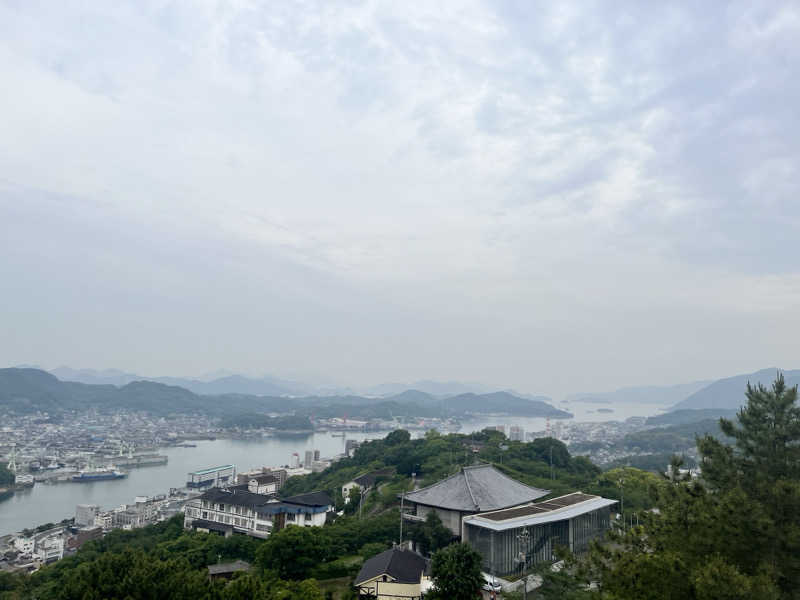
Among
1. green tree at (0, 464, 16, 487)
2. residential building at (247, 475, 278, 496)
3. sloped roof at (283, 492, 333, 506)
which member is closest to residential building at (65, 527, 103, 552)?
residential building at (247, 475, 278, 496)

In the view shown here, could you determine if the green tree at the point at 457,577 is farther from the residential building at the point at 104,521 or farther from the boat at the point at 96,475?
the boat at the point at 96,475

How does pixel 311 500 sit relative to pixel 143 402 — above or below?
below

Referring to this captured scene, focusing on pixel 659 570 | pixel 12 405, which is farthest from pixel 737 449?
pixel 12 405

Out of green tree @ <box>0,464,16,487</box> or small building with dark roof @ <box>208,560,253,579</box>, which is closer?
small building with dark roof @ <box>208,560,253,579</box>

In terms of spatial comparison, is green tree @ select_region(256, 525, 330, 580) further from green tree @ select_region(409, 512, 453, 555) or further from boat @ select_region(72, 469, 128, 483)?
boat @ select_region(72, 469, 128, 483)

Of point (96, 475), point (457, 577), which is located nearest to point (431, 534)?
→ point (457, 577)

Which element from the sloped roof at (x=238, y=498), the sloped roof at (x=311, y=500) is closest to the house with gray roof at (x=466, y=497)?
the sloped roof at (x=311, y=500)

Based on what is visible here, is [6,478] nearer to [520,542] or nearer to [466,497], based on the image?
[466,497]
